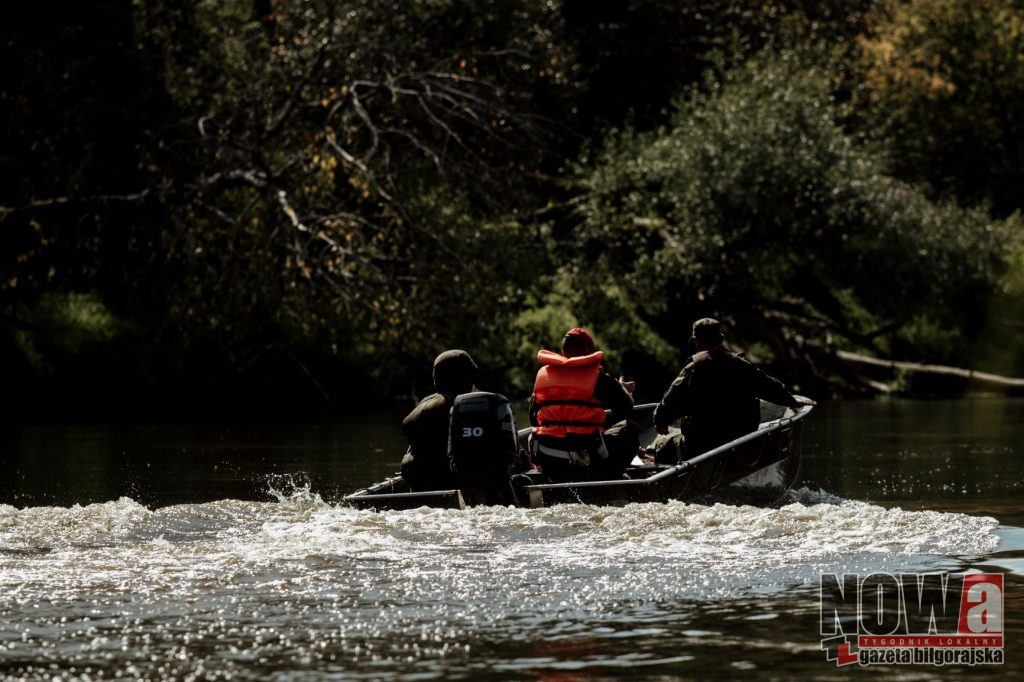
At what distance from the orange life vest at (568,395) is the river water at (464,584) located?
1.07 metres

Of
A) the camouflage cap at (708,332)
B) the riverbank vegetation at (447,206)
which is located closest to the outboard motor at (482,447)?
the camouflage cap at (708,332)

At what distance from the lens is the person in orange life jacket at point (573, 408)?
466 inches

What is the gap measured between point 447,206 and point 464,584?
19428 millimetres

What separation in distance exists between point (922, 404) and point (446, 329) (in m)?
9.66

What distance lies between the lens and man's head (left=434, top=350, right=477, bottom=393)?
11305mm

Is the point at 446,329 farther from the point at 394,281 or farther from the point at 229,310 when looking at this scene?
the point at 229,310

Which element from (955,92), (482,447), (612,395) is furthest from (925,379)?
(482,447)

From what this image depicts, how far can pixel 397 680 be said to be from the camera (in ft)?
21.1

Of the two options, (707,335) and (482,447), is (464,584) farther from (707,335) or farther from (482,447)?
(707,335)

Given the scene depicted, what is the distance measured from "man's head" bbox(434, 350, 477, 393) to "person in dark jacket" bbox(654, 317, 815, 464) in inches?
71.0

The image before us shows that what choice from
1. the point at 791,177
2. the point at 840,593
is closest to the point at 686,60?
the point at 791,177

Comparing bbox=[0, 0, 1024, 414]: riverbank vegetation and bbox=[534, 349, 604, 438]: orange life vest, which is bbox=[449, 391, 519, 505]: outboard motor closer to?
bbox=[534, 349, 604, 438]: orange life vest

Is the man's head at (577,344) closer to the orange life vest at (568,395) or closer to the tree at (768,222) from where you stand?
the orange life vest at (568,395)

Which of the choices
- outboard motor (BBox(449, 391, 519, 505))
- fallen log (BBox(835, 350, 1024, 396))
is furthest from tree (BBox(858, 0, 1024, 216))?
outboard motor (BBox(449, 391, 519, 505))
